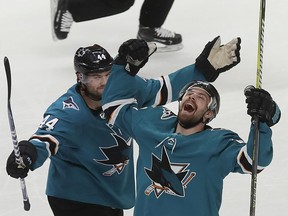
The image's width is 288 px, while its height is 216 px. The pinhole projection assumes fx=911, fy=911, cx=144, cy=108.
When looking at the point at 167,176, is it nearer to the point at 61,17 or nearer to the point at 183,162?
the point at 183,162

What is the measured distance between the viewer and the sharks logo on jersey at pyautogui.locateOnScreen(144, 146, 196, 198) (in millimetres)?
2334

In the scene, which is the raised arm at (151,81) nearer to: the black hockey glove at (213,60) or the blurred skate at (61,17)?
the black hockey glove at (213,60)

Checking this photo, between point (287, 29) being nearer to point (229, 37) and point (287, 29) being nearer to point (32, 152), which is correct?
point (229, 37)

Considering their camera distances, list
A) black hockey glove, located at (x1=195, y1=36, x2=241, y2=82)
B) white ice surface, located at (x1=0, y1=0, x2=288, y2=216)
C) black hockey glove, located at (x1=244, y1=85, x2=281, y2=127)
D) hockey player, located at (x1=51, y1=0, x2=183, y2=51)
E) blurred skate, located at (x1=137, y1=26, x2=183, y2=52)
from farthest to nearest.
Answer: blurred skate, located at (x1=137, y1=26, x2=183, y2=52), hockey player, located at (x1=51, y1=0, x2=183, y2=51), white ice surface, located at (x1=0, y1=0, x2=288, y2=216), black hockey glove, located at (x1=195, y1=36, x2=241, y2=82), black hockey glove, located at (x1=244, y1=85, x2=281, y2=127)

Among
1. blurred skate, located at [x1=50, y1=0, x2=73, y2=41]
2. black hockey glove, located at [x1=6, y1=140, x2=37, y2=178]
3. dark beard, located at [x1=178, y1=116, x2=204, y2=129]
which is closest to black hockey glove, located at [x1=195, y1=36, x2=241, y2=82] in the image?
dark beard, located at [x1=178, y1=116, x2=204, y2=129]

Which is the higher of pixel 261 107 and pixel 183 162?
pixel 261 107

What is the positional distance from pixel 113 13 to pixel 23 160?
2222 mm

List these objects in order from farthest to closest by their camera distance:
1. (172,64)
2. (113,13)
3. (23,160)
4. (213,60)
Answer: (172,64) < (113,13) < (213,60) < (23,160)

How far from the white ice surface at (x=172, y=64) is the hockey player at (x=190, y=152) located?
3.09 ft

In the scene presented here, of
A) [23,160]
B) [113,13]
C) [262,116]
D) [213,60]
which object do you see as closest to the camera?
[262,116]

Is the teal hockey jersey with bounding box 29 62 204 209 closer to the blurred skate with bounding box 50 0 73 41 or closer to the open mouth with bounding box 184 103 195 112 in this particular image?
the open mouth with bounding box 184 103 195 112

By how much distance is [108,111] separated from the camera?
253 centimetres

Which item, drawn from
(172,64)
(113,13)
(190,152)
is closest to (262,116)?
(190,152)

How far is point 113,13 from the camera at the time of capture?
15.1 feet
